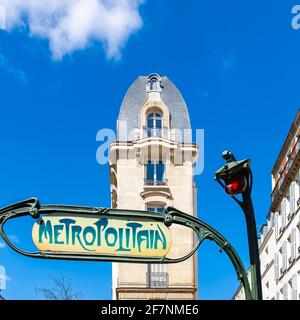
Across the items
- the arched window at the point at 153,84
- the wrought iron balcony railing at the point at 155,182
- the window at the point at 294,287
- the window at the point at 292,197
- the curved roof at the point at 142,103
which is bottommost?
the window at the point at 294,287

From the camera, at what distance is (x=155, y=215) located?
9859 millimetres

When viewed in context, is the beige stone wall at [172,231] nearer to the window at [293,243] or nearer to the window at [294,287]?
the window at [293,243]

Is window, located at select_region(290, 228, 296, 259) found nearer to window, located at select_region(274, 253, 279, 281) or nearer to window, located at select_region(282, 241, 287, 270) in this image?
window, located at select_region(282, 241, 287, 270)

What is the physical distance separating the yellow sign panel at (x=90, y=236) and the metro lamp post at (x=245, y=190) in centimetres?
126

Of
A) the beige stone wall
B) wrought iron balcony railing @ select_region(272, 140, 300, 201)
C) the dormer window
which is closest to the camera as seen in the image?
the beige stone wall

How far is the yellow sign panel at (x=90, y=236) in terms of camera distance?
962 centimetres


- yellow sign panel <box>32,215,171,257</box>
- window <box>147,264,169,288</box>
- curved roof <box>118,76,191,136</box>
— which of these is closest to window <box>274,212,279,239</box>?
curved roof <box>118,76,191,136</box>

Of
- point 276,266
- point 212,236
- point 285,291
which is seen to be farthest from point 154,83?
point 212,236

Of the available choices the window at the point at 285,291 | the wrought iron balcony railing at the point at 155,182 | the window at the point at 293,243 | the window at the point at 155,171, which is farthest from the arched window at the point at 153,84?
the window at the point at 285,291

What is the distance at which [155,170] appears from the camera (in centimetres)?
4341

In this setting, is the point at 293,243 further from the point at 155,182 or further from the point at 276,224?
the point at 155,182

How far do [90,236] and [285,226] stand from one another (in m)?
40.9

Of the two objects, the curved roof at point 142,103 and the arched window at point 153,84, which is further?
the arched window at point 153,84

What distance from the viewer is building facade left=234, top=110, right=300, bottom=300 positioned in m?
45.6
